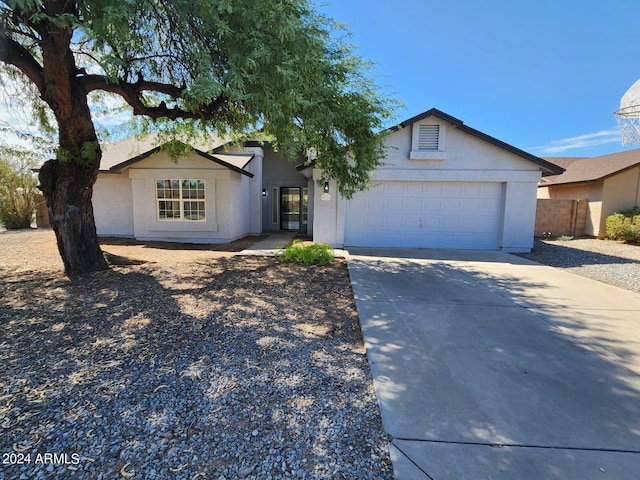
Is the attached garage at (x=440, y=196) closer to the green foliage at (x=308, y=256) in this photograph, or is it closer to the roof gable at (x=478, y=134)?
the roof gable at (x=478, y=134)

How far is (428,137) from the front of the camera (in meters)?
10.5

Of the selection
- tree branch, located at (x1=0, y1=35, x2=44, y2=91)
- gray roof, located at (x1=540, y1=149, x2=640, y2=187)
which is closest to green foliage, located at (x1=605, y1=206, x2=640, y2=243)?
gray roof, located at (x1=540, y1=149, x2=640, y2=187)

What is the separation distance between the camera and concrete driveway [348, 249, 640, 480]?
2.20m

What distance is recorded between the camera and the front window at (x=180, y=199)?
12281 mm

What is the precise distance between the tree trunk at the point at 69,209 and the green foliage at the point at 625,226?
62.6 ft

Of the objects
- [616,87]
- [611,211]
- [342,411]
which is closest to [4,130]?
[342,411]

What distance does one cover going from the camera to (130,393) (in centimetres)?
279

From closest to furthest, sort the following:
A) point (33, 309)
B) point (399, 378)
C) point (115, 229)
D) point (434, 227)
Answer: point (399, 378) → point (33, 309) → point (434, 227) → point (115, 229)

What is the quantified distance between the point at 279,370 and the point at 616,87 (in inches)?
971

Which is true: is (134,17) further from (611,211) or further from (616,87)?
(616,87)

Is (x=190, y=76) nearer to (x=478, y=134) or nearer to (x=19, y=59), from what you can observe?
(x=19, y=59)

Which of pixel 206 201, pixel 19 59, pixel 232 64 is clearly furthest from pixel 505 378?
pixel 206 201

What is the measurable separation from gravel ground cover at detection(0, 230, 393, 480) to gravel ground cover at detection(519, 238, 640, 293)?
685cm

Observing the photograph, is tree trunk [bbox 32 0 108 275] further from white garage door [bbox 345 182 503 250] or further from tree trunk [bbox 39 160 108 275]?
white garage door [bbox 345 182 503 250]
